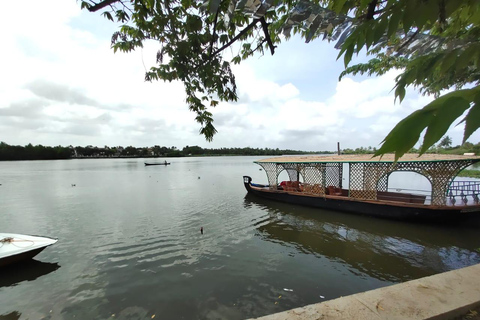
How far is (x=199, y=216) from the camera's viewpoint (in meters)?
15.5

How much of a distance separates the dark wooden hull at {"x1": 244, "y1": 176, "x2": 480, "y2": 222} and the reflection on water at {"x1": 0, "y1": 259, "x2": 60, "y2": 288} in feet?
46.0

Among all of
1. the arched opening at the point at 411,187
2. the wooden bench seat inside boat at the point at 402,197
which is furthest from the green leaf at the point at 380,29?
the arched opening at the point at 411,187

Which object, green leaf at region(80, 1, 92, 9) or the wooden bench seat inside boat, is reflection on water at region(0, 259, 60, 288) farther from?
the wooden bench seat inside boat

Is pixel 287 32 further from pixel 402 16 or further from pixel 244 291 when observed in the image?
pixel 244 291

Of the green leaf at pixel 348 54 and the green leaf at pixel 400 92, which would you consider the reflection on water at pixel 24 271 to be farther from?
the green leaf at pixel 400 92

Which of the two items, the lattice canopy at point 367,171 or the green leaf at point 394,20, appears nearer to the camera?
the green leaf at point 394,20

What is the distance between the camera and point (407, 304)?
8.61ft

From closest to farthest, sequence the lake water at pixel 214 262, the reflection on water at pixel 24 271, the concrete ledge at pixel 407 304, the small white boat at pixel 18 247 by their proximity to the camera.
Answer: the concrete ledge at pixel 407 304 → the lake water at pixel 214 262 → the reflection on water at pixel 24 271 → the small white boat at pixel 18 247

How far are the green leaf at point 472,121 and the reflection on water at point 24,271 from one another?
11.2 m

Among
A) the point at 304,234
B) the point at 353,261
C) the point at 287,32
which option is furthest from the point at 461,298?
the point at 304,234

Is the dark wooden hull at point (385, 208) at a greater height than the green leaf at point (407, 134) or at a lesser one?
lesser

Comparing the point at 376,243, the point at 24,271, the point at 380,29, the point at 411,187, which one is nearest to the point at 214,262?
the point at 24,271

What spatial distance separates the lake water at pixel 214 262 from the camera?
609 cm

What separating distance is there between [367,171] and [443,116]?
48.8 ft
